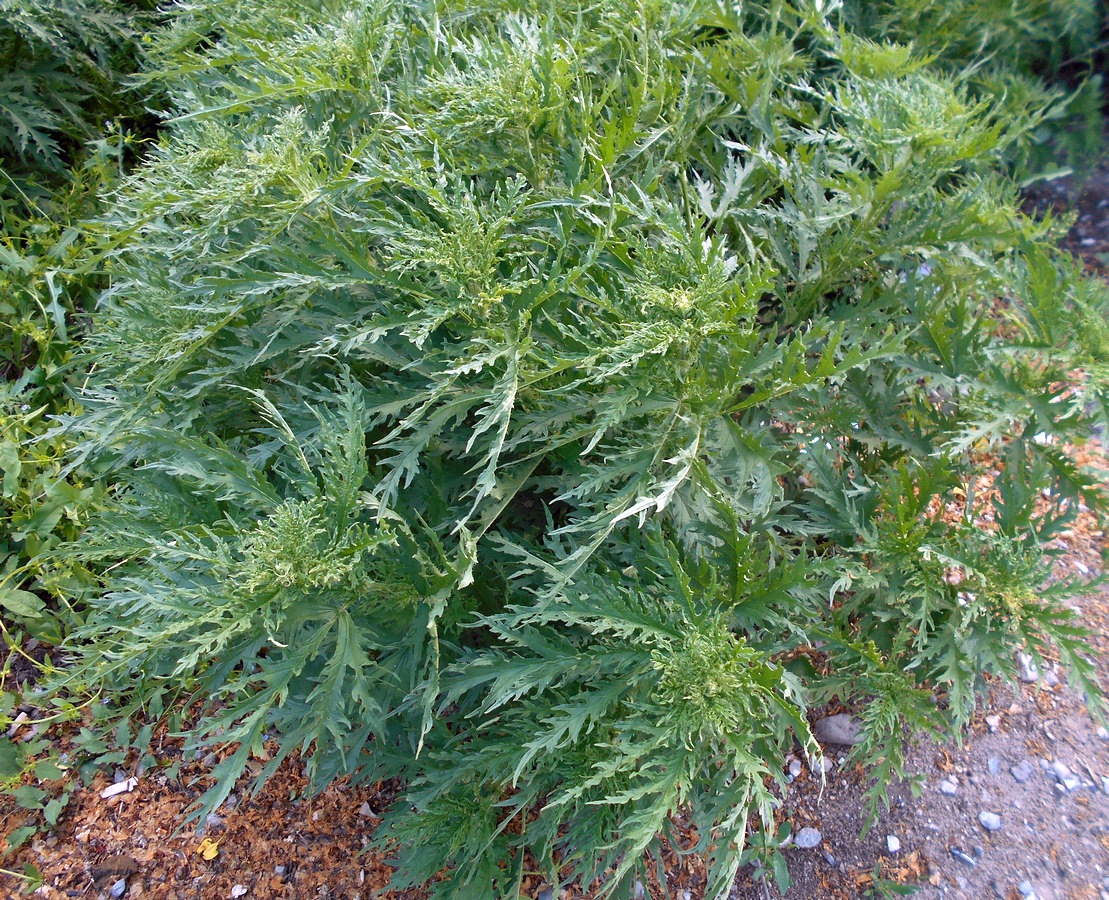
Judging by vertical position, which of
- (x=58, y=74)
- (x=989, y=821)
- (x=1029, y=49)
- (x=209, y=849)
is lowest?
(x=989, y=821)

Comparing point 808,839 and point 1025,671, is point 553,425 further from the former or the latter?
point 1025,671

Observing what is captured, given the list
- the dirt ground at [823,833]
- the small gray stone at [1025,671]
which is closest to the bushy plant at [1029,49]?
the small gray stone at [1025,671]

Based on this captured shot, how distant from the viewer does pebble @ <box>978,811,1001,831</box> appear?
7.52 ft

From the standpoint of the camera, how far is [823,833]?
2303 mm

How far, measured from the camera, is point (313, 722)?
1759 millimetres

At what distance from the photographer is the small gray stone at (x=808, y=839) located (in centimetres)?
228

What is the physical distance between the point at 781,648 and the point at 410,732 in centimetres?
94

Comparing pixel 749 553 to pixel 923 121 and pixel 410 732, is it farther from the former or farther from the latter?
pixel 923 121

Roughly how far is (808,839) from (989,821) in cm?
53

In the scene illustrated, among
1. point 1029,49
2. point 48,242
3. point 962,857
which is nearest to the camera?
point 962,857

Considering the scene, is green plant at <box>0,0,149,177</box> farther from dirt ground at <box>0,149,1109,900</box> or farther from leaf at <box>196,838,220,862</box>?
leaf at <box>196,838,220,862</box>

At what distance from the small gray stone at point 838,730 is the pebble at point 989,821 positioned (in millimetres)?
387

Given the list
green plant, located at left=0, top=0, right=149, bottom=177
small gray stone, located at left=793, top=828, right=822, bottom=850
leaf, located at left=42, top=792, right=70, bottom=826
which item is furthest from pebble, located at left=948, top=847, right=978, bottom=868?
green plant, located at left=0, top=0, right=149, bottom=177

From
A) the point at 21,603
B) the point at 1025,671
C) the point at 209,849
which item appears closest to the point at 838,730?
the point at 1025,671
